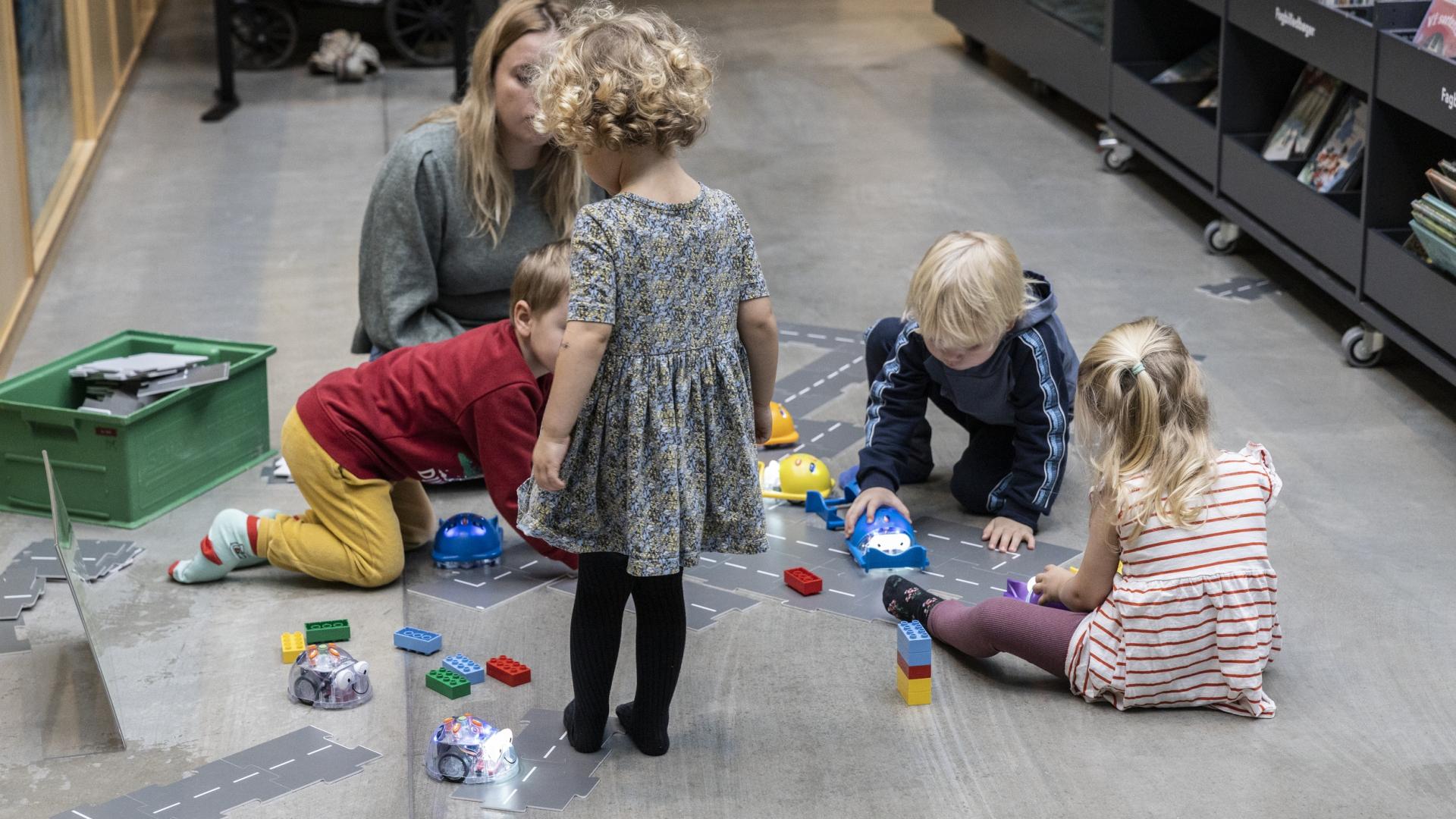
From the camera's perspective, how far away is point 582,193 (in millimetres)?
3832

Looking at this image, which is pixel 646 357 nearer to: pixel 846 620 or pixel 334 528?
pixel 846 620

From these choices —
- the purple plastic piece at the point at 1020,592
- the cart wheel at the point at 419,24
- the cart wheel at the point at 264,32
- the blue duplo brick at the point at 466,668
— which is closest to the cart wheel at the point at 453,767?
the blue duplo brick at the point at 466,668

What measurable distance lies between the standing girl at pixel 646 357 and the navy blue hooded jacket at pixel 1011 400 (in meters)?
0.97

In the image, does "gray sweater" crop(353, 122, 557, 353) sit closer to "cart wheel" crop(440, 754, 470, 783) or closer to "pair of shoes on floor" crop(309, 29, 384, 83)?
"cart wheel" crop(440, 754, 470, 783)

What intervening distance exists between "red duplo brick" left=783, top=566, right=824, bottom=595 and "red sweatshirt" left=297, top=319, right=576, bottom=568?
1.50 feet

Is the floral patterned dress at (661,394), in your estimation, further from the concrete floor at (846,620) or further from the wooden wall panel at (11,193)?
the wooden wall panel at (11,193)

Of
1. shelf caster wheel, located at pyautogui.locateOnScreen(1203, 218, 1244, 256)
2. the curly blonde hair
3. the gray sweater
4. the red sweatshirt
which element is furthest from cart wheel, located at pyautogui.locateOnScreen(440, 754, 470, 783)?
shelf caster wheel, located at pyautogui.locateOnScreen(1203, 218, 1244, 256)

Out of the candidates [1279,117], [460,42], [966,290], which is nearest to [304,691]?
[966,290]

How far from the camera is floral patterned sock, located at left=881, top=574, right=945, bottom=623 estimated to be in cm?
299

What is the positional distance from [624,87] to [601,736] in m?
1.09

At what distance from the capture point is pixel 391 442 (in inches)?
123

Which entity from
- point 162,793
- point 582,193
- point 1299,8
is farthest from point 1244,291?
point 162,793

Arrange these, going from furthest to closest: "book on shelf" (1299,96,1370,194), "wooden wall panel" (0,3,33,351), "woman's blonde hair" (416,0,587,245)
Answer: "book on shelf" (1299,96,1370,194)
"wooden wall panel" (0,3,33,351)
"woman's blonde hair" (416,0,587,245)

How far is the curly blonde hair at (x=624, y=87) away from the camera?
2252mm
